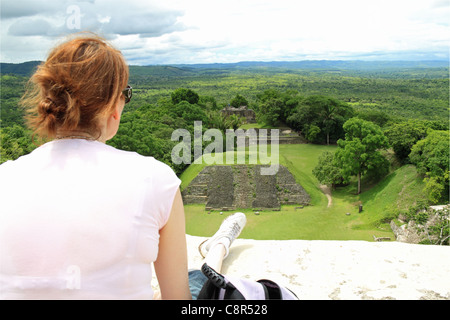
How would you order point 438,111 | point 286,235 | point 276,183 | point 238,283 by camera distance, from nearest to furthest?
point 238,283 < point 286,235 < point 276,183 < point 438,111

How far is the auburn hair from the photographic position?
4.08ft

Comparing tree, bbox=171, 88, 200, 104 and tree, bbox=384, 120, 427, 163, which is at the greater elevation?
tree, bbox=171, 88, 200, 104

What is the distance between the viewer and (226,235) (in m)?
3.31

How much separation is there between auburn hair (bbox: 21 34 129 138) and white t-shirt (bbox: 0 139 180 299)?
133 millimetres

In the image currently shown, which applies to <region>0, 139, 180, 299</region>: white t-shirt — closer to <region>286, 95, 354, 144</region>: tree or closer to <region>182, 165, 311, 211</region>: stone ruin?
<region>182, 165, 311, 211</region>: stone ruin

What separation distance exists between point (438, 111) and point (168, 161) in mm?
50058

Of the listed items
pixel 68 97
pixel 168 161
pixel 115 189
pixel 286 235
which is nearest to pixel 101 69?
pixel 68 97

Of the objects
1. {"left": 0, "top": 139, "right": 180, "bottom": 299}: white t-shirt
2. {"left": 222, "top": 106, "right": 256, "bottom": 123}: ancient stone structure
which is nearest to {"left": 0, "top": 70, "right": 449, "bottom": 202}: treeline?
{"left": 222, "top": 106, "right": 256, "bottom": 123}: ancient stone structure

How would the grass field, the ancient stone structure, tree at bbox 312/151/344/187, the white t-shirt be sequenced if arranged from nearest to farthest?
the white t-shirt → the grass field → tree at bbox 312/151/344/187 → the ancient stone structure

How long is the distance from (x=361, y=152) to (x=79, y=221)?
2068 centimetres

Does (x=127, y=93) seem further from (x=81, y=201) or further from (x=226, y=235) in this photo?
(x=226, y=235)

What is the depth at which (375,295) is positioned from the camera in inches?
113

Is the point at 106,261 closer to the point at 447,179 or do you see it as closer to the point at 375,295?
the point at 375,295

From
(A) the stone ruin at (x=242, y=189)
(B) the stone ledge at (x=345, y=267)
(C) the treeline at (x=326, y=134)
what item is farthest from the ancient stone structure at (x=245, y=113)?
(B) the stone ledge at (x=345, y=267)
